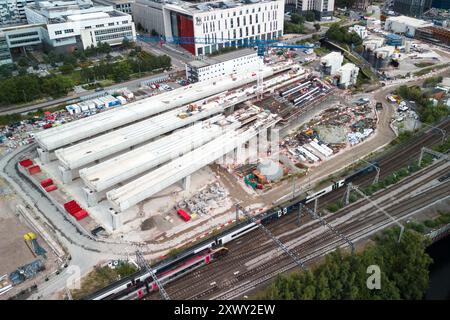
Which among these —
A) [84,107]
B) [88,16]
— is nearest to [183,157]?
[84,107]

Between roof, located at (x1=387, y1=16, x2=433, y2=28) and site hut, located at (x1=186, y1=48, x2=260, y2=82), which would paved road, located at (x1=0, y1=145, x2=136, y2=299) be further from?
roof, located at (x1=387, y1=16, x2=433, y2=28)

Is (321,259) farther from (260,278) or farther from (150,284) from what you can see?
(150,284)

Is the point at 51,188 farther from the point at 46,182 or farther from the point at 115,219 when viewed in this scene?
the point at 115,219

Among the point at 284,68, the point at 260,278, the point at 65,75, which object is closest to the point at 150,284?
the point at 260,278

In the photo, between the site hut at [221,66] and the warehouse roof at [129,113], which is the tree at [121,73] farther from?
the warehouse roof at [129,113]

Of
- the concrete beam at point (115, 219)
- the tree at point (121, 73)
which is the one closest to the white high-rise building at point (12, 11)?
the tree at point (121, 73)
